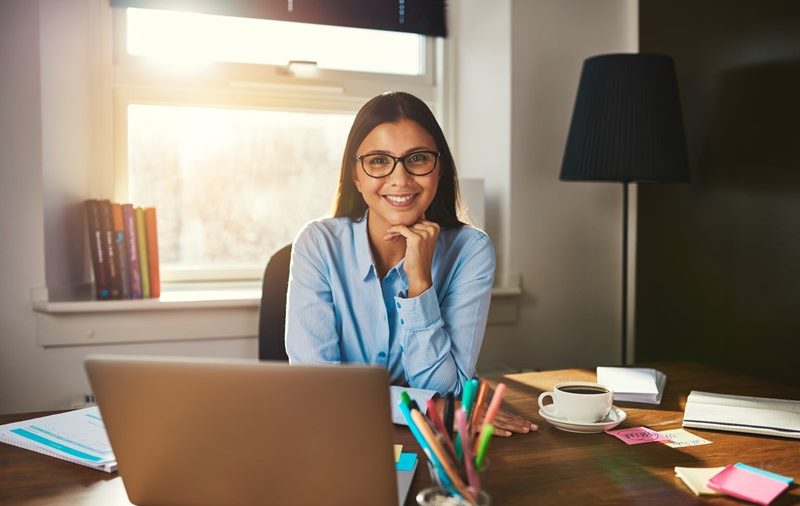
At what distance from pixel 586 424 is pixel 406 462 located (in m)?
0.33

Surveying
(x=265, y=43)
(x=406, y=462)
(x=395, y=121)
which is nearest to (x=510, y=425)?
(x=406, y=462)

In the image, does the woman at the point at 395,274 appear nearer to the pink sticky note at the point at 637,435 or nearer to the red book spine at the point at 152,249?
the pink sticky note at the point at 637,435

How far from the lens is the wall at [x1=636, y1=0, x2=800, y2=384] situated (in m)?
1.95

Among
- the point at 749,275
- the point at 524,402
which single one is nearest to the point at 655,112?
the point at 749,275

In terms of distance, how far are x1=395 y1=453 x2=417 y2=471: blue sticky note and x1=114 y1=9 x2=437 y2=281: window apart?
1.67m

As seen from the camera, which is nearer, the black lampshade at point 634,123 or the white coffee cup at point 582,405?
the white coffee cup at point 582,405

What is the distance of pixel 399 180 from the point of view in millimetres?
1445

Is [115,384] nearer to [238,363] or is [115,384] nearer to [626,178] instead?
[238,363]

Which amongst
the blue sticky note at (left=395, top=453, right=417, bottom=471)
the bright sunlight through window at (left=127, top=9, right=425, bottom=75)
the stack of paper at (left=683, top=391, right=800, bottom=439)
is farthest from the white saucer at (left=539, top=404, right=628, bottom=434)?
the bright sunlight through window at (left=127, top=9, right=425, bottom=75)

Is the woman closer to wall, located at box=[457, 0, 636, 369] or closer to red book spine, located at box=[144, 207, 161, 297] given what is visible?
red book spine, located at box=[144, 207, 161, 297]

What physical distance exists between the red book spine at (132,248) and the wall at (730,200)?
1.80 meters

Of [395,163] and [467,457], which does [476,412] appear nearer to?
[467,457]

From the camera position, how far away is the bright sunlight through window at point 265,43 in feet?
7.88

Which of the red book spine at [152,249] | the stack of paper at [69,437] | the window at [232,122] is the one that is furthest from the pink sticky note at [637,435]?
the window at [232,122]
